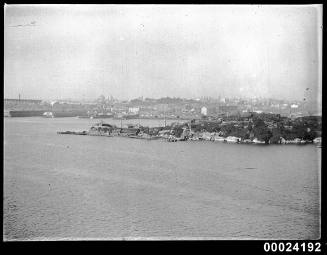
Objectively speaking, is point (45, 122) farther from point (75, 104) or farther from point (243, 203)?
point (243, 203)

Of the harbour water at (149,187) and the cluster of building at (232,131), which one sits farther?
the cluster of building at (232,131)

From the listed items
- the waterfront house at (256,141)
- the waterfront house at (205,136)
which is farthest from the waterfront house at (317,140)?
the waterfront house at (205,136)
